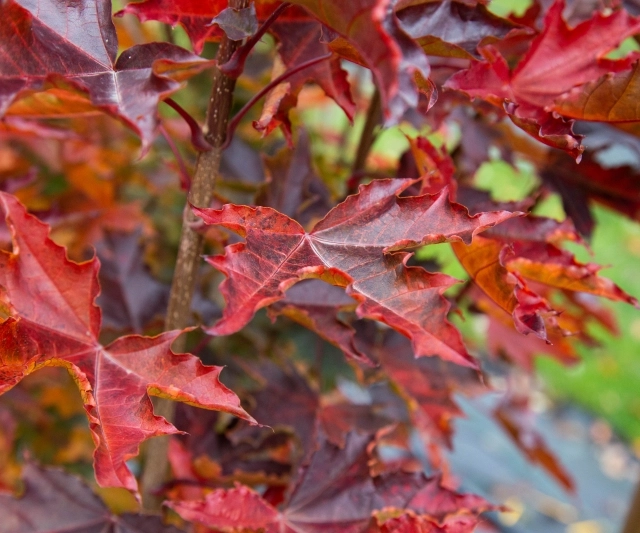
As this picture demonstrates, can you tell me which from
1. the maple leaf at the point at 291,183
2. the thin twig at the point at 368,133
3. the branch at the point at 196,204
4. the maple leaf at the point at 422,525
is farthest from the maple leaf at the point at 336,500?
the thin twig at the point at 368,133

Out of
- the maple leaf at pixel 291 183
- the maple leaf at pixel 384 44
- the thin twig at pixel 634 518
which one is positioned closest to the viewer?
the maple leaf at pixel 384 44

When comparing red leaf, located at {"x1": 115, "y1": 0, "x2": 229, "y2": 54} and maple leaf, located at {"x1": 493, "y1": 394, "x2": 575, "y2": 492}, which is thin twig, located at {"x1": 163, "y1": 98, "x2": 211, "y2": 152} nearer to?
red leaf, located at {"x1": 115, "y1": 0, "x2": 229, "y2": 54}

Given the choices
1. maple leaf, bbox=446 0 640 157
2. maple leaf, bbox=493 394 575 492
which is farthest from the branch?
maple leaf, bbox=493 394 575 492

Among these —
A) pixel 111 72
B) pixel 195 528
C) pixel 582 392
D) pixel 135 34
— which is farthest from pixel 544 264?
pixel 582 392

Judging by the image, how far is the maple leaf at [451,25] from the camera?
20.2 inches

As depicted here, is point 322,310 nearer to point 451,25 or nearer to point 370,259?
point 370,259

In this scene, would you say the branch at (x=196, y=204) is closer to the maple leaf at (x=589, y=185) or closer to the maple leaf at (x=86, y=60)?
the maple leaf at (x=86, y=60)

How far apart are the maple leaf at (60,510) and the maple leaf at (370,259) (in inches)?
12.1

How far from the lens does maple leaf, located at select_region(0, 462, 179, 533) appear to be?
0.62 m

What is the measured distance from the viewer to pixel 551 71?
1.86 feet

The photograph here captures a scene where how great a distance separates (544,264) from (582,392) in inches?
113

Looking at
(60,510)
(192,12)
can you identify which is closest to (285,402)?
(60,510)

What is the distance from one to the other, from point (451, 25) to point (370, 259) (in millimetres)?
226

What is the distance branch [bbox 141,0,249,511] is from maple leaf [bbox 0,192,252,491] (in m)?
0.11
